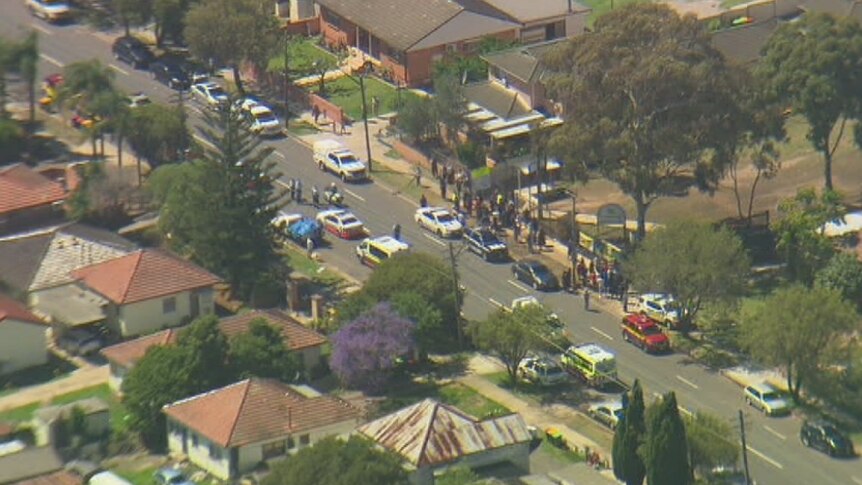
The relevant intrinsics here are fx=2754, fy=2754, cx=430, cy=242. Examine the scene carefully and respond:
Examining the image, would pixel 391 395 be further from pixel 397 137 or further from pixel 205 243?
pixel 397 137

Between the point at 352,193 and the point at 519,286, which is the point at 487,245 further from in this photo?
the point at 352,193

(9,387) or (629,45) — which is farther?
(629,45)

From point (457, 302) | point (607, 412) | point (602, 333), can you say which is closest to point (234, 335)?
point (457, 302)

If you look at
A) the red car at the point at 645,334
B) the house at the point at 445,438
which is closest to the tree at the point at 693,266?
the red car at the point at 645,334

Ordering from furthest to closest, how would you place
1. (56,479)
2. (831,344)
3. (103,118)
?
1. (103,118)
2. (831,344)
3. (56,479)

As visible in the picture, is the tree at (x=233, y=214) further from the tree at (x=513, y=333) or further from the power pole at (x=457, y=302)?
the tree at (x=513, y=333)

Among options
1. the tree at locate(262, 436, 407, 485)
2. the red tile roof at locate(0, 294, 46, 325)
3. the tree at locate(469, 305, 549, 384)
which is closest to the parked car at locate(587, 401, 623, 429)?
the tree at locate(469, 305, 549, 384)

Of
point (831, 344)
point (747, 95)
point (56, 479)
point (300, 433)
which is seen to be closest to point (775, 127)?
point (747, 95)
